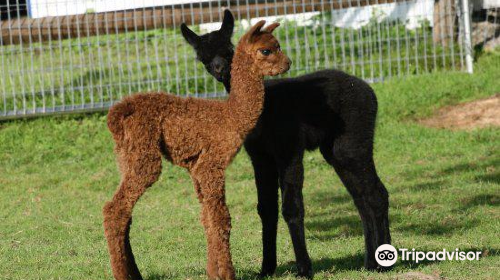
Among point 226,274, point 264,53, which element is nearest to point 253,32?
point 264,53

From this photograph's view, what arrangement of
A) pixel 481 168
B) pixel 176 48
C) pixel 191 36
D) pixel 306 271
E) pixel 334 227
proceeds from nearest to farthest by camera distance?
1. pixel 306 271
2. pixel 191 36
3. pixel 334 227
4. pixel 481 168
5. pixel 176 48

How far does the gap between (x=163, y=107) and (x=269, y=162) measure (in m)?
1.12

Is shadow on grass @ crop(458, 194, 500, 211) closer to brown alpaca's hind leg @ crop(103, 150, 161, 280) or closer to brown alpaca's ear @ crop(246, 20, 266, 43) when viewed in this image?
brown alpaca's ear @ crop(246, 20, 266, 43)

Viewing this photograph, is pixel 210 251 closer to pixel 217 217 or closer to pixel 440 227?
pixel 217 217

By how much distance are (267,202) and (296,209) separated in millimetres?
307

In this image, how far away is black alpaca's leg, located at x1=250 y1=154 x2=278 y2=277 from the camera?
677 centimetres

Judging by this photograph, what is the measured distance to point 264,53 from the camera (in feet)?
19.8

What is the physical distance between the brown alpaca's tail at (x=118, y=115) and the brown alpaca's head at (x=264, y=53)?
90 cm

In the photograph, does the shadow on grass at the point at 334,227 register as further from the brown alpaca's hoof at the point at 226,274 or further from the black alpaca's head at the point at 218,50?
the brown alpaca's hoof at the point at 226,274

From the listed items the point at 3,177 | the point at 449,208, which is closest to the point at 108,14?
the point at 3,177

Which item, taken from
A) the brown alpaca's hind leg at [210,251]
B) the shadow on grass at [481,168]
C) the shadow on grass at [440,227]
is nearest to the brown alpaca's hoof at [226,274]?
the brown alpaca's hind leg at [210,251]

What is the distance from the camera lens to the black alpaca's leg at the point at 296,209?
6539 millimetres

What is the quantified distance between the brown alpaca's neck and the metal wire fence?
7.08m

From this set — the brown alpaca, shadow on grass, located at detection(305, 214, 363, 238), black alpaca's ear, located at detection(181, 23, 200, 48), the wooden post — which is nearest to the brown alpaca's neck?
the brown alpaca
